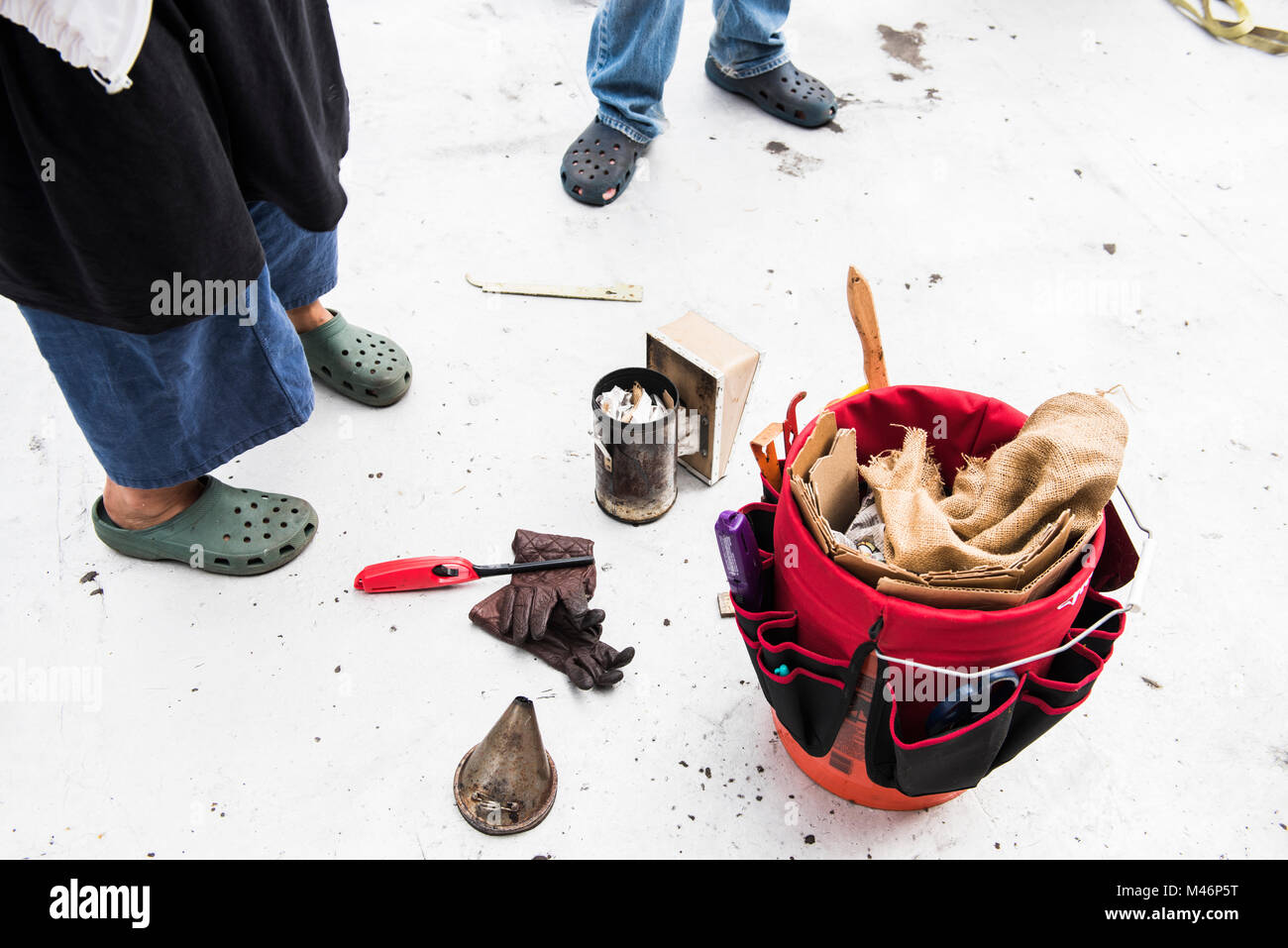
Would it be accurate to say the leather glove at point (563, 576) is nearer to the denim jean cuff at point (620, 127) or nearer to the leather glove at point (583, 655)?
the leather glove at point (583, 655)

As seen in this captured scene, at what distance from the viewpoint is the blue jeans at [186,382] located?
1.20m

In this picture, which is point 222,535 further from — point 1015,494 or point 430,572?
point 1015,494

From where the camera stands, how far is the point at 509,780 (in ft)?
A: 3.92

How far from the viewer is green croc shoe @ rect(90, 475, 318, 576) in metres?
1.45

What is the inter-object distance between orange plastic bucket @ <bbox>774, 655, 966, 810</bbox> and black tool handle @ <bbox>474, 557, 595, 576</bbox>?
0.40 metres

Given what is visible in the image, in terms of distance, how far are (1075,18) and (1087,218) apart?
1.10m

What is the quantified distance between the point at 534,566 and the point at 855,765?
58 centimetres

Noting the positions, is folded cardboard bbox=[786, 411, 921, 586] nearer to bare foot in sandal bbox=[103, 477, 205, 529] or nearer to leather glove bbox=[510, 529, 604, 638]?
leather glove bbox=[510, 529, 604, 638]

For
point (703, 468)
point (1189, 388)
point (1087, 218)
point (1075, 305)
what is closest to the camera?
point (703, 468)

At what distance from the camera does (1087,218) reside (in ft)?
7.34

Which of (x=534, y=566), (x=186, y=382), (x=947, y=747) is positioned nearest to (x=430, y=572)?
(x=534, y=566)

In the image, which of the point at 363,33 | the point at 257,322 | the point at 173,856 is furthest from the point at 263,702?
the point at 363,33

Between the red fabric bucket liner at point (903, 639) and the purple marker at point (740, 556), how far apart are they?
3 cm
